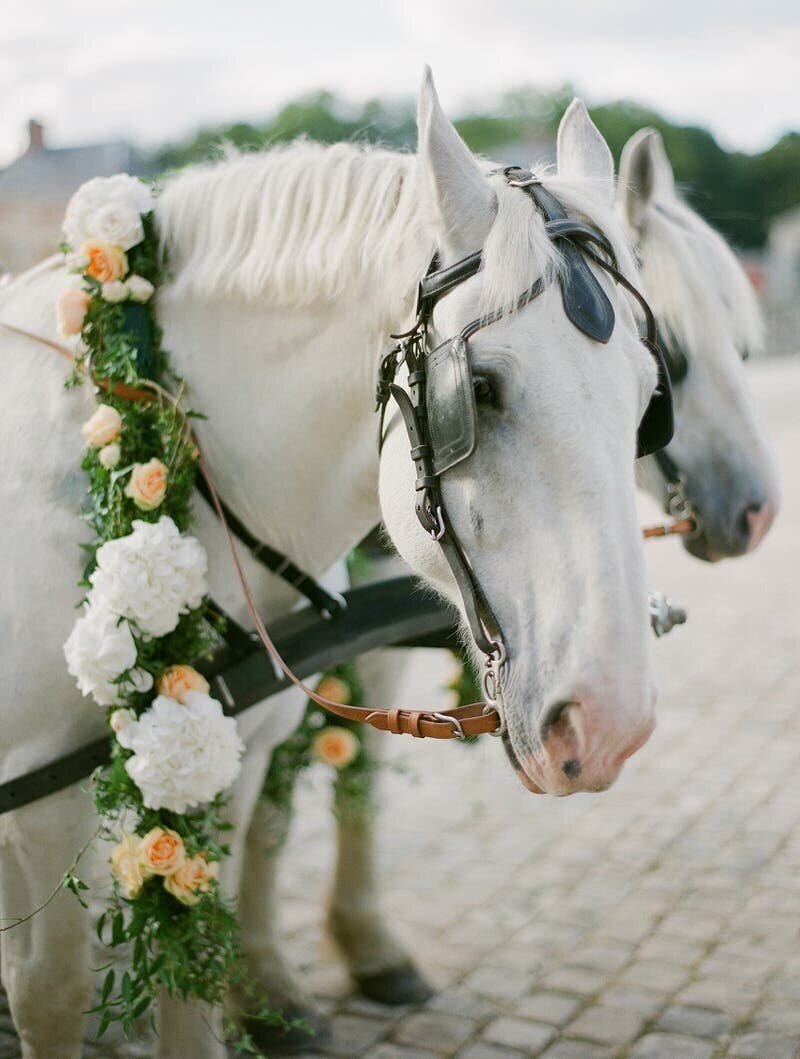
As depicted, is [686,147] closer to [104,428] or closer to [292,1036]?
[292,1036]

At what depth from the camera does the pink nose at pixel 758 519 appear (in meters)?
3.05

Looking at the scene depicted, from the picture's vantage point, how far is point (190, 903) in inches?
83.4

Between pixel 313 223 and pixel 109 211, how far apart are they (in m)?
0.45

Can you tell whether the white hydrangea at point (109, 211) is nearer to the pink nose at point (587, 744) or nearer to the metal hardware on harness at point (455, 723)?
the metal hardware on harness at point (455, 723)

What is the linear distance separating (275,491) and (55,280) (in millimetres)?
727

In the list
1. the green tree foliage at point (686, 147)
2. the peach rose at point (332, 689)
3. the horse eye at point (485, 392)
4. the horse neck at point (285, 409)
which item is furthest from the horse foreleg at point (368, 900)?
the green tree foliage at point (686, 147)

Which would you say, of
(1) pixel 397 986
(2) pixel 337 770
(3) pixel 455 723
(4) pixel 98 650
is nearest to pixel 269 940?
(1) pixel 397 986

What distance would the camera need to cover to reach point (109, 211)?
7.26ft

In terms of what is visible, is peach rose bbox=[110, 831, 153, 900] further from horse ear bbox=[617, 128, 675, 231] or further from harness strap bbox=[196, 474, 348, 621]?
horse ear bbox=[617, 128, 675, 231]

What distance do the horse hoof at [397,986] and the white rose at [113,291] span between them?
2.23 m

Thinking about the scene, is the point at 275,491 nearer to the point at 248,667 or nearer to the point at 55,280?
the point at 248,667

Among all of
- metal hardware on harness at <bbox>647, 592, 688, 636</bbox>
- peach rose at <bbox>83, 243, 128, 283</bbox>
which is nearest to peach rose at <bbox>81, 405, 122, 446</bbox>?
peach rose at <bbox>83, 243, 128, 283</bbox>

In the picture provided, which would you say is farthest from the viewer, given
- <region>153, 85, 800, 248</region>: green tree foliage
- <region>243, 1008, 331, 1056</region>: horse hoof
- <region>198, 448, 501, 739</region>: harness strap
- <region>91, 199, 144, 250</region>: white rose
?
<region>153, 85, 800, 248</region>: green tree foliage

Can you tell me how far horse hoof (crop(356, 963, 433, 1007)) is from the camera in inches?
129
